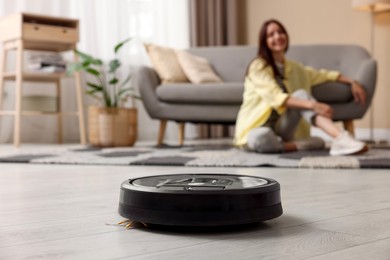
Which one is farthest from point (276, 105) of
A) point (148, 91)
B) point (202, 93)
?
point (148, 91)

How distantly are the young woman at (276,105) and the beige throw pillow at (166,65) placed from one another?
810 mm

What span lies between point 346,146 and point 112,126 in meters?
1.66

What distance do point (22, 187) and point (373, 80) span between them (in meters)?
2.43

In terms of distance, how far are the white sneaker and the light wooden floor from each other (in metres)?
0.97

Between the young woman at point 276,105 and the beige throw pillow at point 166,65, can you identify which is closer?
the young woman at point 276,105

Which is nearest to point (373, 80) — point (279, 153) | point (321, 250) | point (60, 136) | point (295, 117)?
point (295, 117)

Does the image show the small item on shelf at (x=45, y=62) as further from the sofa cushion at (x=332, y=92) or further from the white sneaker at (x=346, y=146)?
the white sneaker at (x=346, y=146)

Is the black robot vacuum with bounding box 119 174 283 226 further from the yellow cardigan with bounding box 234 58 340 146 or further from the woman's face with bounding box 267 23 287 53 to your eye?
the woman's face with bounding box 267 23 287 53

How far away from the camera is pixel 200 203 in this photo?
2.65ft

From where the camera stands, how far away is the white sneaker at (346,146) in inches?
96.7

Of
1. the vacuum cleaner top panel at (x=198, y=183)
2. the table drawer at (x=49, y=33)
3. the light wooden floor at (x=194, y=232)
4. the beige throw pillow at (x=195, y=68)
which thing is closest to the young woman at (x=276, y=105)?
the beige throw pillow at (x=195, y=68)

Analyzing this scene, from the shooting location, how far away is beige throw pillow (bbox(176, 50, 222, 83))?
373 centimetres

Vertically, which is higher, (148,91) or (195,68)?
(195,68)

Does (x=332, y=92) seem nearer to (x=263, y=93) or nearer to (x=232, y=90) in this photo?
(x=232, y=90)
